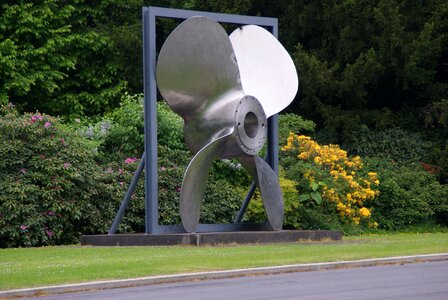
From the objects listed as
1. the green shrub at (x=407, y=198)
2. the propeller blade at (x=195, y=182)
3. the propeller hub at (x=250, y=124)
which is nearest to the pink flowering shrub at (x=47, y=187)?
the propeller blade at (x=195, y=182)

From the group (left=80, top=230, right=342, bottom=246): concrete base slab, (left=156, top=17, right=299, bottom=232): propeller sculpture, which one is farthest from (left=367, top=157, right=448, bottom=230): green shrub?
(left=156, top=17, right=299, bottom=232): propeller sculpture

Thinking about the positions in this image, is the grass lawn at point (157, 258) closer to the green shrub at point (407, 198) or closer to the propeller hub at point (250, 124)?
the propeller hub at point (250, 124)

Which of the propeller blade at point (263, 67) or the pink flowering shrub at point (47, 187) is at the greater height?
the propeller blade at point (263, 67)

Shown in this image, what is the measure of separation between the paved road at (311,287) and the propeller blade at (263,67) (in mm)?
7778

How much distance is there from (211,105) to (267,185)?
212cm

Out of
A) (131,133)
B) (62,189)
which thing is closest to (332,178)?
(131,133)

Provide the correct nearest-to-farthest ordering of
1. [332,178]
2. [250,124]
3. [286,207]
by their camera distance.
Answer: [250,124]
[286,207]
[332,178]

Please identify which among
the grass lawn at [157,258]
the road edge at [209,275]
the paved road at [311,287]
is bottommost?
the paved road at [311,287]

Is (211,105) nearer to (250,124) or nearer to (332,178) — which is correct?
(250,124)

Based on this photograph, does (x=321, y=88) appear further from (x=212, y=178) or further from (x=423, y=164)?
(x=212, y=178)

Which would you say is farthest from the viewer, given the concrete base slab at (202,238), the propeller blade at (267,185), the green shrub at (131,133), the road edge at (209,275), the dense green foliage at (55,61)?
the dense green foliage at (55,61)

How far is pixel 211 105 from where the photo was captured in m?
20.7

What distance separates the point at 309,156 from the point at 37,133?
8.35 meters

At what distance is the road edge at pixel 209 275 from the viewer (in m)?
12.3
